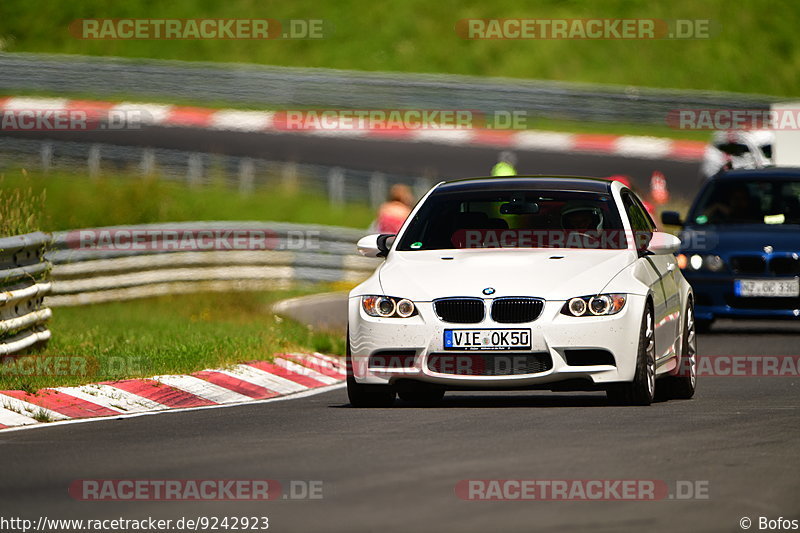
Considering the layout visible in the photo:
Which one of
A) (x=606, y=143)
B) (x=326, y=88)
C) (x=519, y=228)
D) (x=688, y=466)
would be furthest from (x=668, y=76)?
(x=688, y=466)

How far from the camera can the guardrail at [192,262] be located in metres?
23.2

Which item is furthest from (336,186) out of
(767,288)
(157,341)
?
(157,341)

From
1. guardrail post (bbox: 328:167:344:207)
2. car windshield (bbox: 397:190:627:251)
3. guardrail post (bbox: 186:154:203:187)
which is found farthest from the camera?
guardrail post (bbox: 328:167:344:207)

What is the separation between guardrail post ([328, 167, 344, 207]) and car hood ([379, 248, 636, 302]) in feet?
73.1

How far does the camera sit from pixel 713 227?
19.8 metres

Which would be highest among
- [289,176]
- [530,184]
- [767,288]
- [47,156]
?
[47,156]

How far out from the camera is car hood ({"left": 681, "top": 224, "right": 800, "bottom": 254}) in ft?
62.8

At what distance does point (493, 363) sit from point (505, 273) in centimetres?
59

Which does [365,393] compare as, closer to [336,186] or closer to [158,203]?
[158,203]

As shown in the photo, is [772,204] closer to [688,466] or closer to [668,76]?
[688,466]

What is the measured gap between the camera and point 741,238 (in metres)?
19.4

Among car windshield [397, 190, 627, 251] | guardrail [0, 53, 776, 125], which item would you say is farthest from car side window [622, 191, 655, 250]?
guardrail [0, 53, 776, 125]

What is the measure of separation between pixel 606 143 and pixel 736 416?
1115 inches

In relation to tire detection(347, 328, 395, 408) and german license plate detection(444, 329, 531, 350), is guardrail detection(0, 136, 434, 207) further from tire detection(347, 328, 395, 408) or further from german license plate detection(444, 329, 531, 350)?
german license plate detection(444, 329, 531, 350)
